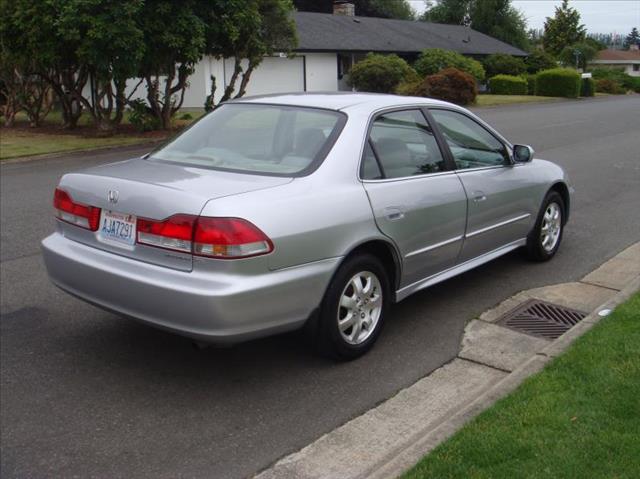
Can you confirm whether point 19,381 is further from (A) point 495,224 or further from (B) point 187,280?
(A) point 495,224

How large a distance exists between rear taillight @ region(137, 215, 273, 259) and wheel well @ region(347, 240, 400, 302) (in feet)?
2.71

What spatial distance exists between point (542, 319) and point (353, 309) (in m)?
1.74

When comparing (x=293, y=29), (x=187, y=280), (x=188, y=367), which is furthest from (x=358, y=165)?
(x=293, y=29)

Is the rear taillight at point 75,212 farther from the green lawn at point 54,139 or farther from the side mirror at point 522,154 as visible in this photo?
the green lawn at point 54,139

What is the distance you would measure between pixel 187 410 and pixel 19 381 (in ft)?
3.73

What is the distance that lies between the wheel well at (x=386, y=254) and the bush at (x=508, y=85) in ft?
134

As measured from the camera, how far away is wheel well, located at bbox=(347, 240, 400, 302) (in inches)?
182

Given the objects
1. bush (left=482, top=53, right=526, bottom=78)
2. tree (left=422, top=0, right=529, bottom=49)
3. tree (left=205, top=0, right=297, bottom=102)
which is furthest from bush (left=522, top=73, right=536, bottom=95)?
tree (left=205, top=0, right=297, bottom=102)

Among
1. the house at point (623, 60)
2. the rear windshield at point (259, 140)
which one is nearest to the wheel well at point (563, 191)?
the rear windshield at point (259, 140)

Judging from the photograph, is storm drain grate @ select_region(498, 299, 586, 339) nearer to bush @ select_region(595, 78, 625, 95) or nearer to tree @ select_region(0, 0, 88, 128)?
tree @ select_region(0, 0, 88, 128)

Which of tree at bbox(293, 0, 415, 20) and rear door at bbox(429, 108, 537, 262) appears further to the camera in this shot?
tree at bbox(293, 0, 415, 20)

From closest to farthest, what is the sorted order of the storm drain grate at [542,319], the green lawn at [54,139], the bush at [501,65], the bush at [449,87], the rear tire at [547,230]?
the storm drain grate at [542,319] < the rear tire at [547,230] < the green lawn at [54,139] < the bush at [449,87] < the bush at [501,65]

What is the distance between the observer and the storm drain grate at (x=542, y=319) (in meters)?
5.28

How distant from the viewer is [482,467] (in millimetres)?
3221
